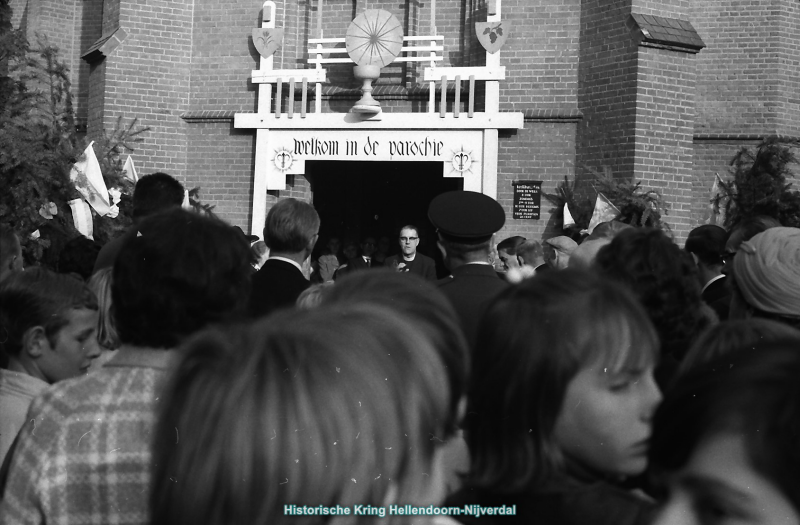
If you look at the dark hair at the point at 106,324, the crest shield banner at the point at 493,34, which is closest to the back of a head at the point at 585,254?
the dark hair at the point at 106,324

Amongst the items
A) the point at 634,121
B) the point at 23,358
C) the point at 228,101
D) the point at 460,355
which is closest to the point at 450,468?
the point at 460,355

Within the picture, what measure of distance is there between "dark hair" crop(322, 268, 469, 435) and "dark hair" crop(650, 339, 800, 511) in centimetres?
31

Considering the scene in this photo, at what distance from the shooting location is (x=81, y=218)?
11.8m

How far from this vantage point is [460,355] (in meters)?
1.43

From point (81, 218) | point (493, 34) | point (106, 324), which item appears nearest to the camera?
point (106, 324)

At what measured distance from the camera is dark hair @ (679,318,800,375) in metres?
2.01

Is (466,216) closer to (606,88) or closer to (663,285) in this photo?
(663,285)

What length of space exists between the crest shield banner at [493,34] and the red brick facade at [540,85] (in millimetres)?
448

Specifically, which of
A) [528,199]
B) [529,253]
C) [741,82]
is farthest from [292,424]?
[741,82]

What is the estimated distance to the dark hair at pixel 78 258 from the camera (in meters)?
5.61

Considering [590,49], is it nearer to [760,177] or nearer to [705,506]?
[760,177]

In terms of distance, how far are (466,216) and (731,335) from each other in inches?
83.3

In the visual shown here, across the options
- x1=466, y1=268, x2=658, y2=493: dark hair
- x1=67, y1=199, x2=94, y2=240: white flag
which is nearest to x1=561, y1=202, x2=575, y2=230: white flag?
x1=67, y1=199, x2=94, y2=240: white flag

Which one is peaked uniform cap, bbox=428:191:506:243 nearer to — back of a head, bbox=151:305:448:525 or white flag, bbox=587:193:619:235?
back of a head, bbox=151:305:448:525
